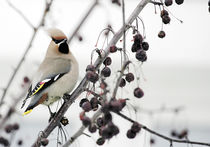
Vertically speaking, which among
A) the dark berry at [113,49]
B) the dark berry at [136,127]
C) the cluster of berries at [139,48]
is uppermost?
the cluster of berries at [139,48]

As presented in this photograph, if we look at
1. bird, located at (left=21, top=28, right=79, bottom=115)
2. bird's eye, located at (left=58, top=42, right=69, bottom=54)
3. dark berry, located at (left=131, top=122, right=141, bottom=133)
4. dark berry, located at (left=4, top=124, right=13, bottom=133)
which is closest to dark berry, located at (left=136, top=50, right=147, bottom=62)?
dark berry, located at (left=131, top=122, right=141, bottom=133)

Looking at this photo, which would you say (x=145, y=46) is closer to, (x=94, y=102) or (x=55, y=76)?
(x=94, y=102)

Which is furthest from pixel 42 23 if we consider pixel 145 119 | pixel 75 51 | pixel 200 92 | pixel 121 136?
pixel 200 92

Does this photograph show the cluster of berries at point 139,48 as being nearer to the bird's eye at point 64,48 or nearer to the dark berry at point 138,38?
the dark berry at point 138,38

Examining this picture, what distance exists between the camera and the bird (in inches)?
83.4

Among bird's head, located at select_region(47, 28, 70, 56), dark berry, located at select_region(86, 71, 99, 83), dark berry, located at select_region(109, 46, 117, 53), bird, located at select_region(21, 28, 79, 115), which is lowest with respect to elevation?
dark berry, located at select_region(86, 71, 99, 83)

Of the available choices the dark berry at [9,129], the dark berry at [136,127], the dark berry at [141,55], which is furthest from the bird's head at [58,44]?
the dark berry at [136,127]

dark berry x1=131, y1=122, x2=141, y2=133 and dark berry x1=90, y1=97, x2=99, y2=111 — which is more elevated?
dark berry x1=90, y1=97, x2=99, y2=111

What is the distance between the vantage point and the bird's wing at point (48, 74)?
215cm

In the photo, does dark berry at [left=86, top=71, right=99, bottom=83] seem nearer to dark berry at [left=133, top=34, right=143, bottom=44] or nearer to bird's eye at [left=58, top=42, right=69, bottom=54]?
dark berry at [left=133, top=34, right=143, bottom=44]

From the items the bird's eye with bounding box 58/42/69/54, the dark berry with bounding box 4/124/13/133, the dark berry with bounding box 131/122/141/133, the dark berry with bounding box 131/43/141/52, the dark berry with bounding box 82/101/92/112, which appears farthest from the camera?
the bird's eye with bounding box 58/42/69/54

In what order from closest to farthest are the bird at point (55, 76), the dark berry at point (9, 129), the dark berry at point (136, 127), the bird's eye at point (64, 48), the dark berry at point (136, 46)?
1. the dark berry at point (136, 127)
2. the dark berry at point (136, 46)
3. the dark berry at point (9, 129)
4. the bird at point (55, 76)
5. the bird's eye at point (64, 48)

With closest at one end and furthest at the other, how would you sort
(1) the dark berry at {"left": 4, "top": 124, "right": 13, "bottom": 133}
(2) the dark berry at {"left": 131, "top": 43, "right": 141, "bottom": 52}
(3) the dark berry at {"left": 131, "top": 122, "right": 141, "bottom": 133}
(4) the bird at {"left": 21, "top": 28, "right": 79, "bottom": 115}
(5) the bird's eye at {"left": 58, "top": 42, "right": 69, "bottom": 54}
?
(3) the dark berry at {"left": 131, "top": 122, "right": 141, "bottom": 133}
(2) the dark berry at {"left": 131, "top": 43, "right": 141, "bottom": 52}
(1) the dark berry at {"left": 4, "top": 124, "right": 13, "bottom": 133}
(4) the bird at {"left": 21, "top": 28, "right": 79, "bottom": 115}
(5) the bird's eye at {"left": 58, "top": 42, "right": 69, "bottom": 54}

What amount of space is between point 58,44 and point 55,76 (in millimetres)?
220
